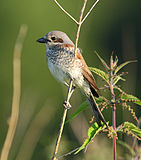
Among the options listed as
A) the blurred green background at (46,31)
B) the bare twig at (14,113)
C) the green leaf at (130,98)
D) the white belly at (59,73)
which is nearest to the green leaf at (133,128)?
the green leaf at (130,98)

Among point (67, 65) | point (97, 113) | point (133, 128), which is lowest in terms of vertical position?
point (97, 113)

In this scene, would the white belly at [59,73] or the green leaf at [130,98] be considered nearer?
the green leaf at [130,98]

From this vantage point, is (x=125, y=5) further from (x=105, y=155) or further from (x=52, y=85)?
(x=105, y=155)

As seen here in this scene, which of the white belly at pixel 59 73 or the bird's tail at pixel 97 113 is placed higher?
the white belly at pixel 59 73

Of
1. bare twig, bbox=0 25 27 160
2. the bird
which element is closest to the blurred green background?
the bird

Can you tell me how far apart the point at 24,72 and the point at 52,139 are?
5411mm

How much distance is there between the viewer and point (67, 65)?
139 inches

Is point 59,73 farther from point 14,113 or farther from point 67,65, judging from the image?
point 14,113

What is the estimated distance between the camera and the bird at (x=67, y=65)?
355 centimetres

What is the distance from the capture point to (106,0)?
11148 mm

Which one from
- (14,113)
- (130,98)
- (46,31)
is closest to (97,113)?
(14,113)

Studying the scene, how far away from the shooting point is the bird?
3.55m

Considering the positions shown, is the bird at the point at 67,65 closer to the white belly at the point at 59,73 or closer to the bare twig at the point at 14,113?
the white belly at the point at 59,73

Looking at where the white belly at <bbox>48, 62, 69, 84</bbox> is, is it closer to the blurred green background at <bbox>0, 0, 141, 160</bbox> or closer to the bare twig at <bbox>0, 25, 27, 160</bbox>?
the bare twig at <bbox>0, 25, 27, 160</bbox>
